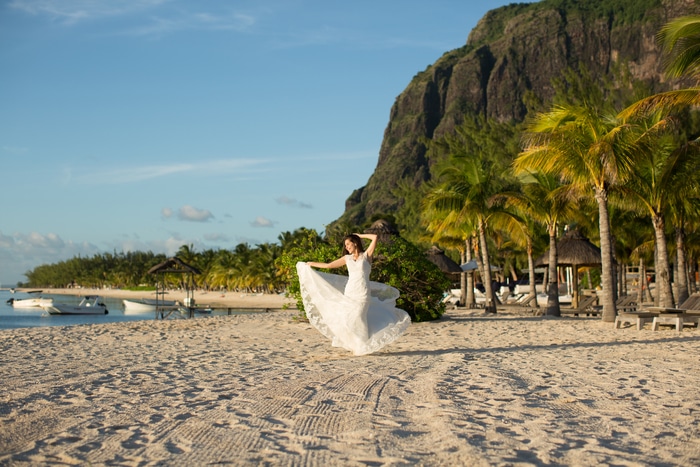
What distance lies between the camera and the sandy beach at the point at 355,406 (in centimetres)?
455

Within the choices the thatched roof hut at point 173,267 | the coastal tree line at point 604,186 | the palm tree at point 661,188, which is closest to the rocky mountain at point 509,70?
the thatched roof hut at point 173,267

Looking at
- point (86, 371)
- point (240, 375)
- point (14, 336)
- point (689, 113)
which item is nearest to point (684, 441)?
point (240, 375)

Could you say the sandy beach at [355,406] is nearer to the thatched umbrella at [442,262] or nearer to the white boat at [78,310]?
the thatched umbrella at [442,262]

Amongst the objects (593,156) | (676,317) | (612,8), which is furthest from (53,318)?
(612,8)

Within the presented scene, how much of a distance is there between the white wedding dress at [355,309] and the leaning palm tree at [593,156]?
870cm

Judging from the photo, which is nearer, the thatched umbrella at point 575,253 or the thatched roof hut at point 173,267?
the thatched umbrella at point 575,253

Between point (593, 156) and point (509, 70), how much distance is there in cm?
13353

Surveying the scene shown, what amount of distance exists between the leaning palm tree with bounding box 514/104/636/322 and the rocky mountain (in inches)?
4154

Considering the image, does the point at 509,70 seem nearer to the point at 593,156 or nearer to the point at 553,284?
the point at 553,284

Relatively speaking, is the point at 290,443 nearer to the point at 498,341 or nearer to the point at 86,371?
the point at 86,371

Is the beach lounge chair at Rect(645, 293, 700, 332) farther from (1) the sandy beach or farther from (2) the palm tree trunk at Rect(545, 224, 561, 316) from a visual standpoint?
(2) the palm tree trunk at Rect(545, 224, 561, 316)

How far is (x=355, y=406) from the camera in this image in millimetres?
6137

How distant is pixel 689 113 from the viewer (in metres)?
41.3

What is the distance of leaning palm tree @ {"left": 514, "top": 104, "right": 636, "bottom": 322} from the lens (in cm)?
1652
